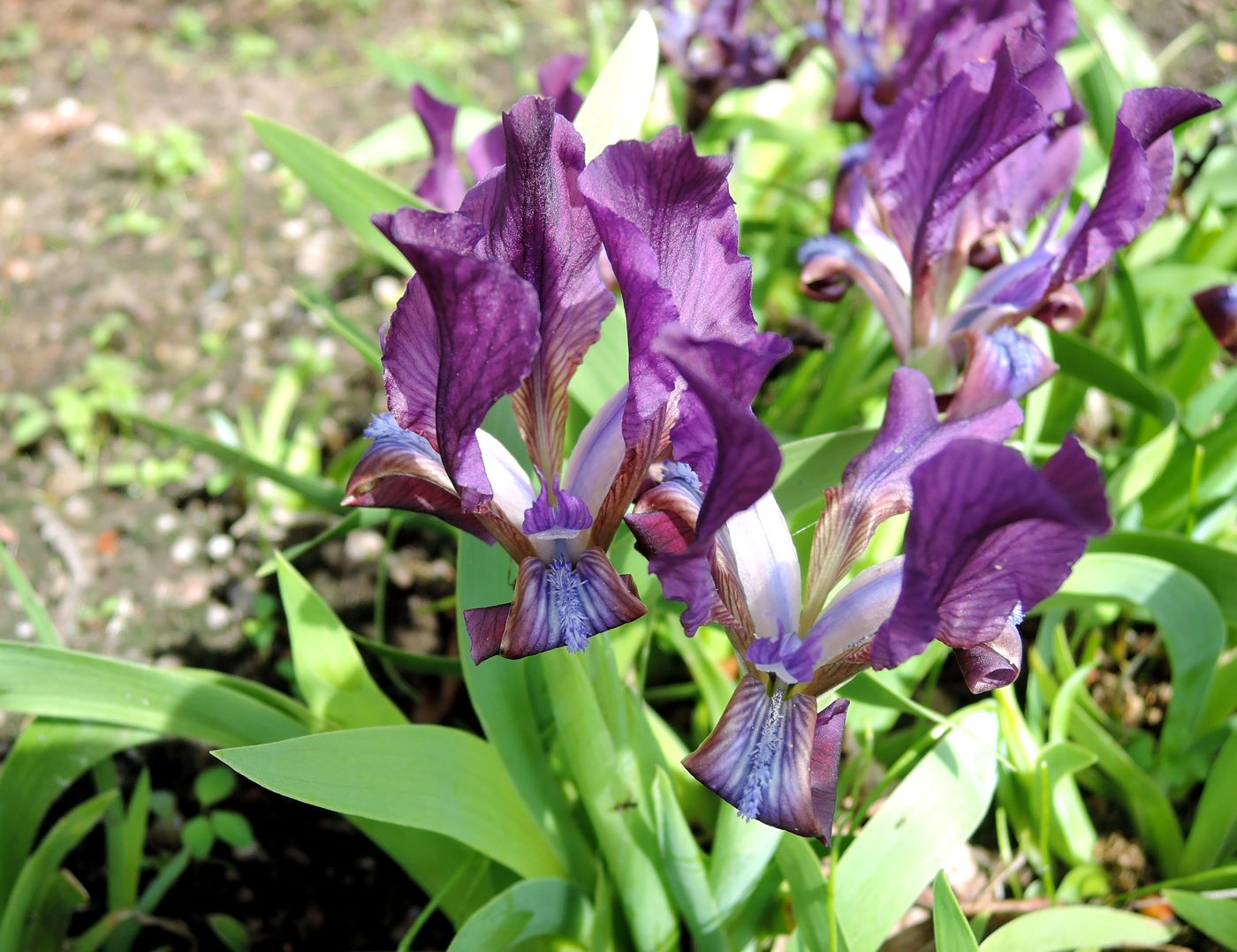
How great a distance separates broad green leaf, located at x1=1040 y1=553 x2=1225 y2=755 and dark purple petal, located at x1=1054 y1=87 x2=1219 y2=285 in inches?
16.6

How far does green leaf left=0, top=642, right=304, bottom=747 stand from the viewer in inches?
46.8

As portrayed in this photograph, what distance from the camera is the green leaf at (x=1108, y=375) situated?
167 centimetres

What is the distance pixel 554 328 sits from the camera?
91 cm

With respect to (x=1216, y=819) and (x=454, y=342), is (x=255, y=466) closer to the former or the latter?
(x=454, y=342)

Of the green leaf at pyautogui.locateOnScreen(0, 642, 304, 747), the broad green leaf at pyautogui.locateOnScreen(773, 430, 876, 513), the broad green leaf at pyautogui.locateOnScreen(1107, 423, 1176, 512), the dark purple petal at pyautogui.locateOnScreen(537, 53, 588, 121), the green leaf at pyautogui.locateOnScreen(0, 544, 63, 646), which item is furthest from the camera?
the dark purple petal at pyautogui.locateOnScreen(537, 53, 588, 121)

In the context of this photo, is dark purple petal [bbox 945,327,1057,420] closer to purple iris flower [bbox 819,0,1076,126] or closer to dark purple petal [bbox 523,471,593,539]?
purple iris flower [bbox 819,0,1076,126]

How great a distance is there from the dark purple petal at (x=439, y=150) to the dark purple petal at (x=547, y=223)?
2.50ft

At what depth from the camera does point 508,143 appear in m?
0.85

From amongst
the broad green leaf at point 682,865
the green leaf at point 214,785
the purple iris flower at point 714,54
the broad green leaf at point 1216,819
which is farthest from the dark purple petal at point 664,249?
the purple iris flower at point 714,54

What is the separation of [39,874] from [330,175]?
106cm

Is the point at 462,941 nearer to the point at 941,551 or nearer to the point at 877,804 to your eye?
the point at 941,551

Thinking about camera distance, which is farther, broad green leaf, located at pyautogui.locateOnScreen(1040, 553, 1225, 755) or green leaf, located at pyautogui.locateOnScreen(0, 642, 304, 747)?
broad green leaf, located at pyautogui.locateOnScreen(1040, 553, 1225, 755)

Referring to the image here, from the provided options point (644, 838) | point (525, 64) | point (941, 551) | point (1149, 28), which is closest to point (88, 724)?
point (644, 838)

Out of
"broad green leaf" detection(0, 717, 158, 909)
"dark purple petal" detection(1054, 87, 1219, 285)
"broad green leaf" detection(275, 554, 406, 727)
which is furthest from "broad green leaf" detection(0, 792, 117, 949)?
"dark purple petal" detection(1054, 87, 1219, 285)
